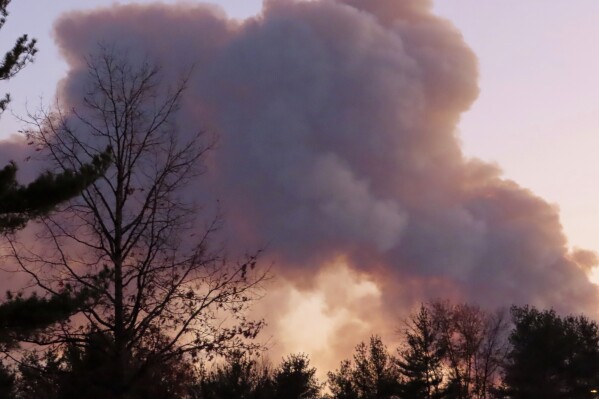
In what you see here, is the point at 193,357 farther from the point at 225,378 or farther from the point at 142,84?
the point at 225,378

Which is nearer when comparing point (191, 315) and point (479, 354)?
point (191, 315)

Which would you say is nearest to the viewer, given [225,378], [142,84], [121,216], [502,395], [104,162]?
[104,162]

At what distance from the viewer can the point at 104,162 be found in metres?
17.6

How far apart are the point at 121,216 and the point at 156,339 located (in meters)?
3.03

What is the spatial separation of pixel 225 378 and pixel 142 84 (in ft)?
117

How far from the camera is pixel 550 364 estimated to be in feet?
183

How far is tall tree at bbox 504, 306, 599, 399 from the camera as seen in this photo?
5547 cm

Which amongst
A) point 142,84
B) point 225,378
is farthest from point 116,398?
point 225,378

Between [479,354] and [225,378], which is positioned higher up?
[479,354]

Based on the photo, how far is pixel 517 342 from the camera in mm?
57625

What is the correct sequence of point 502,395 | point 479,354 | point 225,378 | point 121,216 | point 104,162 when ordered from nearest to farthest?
point 104,162, point 121,216, point 225,378, point 502,395, point 479,354

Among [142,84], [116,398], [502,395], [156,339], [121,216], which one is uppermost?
[502,395]

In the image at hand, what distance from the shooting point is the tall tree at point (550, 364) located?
5547 centimetres

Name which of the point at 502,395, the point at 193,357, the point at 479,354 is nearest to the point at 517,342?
the point at 502,395
